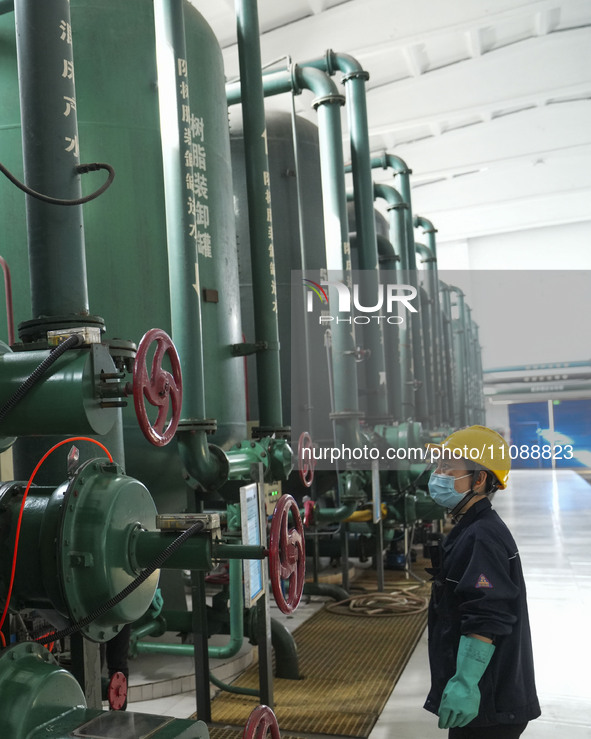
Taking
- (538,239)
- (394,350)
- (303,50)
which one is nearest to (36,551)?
(394,350)

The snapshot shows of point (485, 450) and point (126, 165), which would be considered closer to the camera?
point (485, 450)

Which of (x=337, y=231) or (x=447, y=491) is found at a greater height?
(x=337, y=231)

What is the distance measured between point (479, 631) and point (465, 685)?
0.47 ft

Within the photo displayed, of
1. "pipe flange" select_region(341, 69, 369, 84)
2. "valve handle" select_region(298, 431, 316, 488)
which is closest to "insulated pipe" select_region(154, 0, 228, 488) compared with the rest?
"valve handle" select_region(298, 431, 316, 488)

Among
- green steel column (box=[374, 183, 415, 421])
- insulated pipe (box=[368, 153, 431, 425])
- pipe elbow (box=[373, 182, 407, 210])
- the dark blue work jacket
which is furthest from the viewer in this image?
insulated pipe (box=[368, 153, 431, 425])

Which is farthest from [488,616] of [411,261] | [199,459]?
[411,261]

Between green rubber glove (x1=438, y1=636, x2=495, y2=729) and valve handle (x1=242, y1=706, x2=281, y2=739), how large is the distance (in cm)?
45

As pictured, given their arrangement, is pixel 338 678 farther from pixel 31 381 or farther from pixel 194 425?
pixel 31 381

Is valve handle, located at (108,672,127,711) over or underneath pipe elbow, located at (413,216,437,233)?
underneath

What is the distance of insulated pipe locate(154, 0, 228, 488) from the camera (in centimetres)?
326

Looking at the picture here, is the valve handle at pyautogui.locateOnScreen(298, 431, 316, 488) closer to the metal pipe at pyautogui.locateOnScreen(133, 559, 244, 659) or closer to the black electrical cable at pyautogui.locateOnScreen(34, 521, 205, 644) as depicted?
the metal pipe at pyautogui.locateOnScreen(133, 559, 244, 659)

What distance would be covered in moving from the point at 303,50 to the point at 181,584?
6894 mm

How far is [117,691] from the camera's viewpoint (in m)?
2.33

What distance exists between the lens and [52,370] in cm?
173
